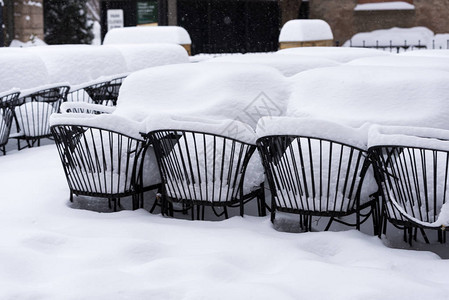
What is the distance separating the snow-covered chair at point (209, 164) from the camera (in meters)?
4.26

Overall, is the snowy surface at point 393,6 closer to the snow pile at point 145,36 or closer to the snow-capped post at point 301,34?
the snow-capped post at point 301,34

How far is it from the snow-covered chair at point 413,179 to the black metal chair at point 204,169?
2.95ft

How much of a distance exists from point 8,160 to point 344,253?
14.6ft

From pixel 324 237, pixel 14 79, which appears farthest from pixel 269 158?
pixel 14 79

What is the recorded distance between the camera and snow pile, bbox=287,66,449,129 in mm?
4246

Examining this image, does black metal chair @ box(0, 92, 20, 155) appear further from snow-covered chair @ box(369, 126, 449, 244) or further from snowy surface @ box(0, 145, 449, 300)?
snow-covered chair @ box(369, 126, 449, 244)

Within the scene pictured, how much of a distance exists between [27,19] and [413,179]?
70.7 ft

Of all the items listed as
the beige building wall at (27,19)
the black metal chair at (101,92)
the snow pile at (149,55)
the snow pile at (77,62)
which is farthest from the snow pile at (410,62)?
the beige building wall at (27,19)

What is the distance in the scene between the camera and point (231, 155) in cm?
430

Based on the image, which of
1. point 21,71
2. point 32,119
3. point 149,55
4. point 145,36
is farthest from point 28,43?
point 32,119

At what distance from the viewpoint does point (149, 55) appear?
36.3 feet

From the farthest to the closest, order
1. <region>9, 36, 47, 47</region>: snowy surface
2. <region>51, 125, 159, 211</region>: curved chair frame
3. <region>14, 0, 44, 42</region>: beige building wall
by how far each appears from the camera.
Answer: <region>14, 0, 44, 42</region>: beige building wall < <region>9, 36, 47, 47</region>: snowy surface < <region>51, 125, 159, 211</region>: curved chair frame

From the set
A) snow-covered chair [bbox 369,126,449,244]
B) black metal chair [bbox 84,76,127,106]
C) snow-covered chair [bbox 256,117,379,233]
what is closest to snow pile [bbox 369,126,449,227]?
snow-covered chair [bbox 369,126,449,244]

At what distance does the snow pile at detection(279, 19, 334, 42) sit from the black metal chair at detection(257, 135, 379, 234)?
10085mm
